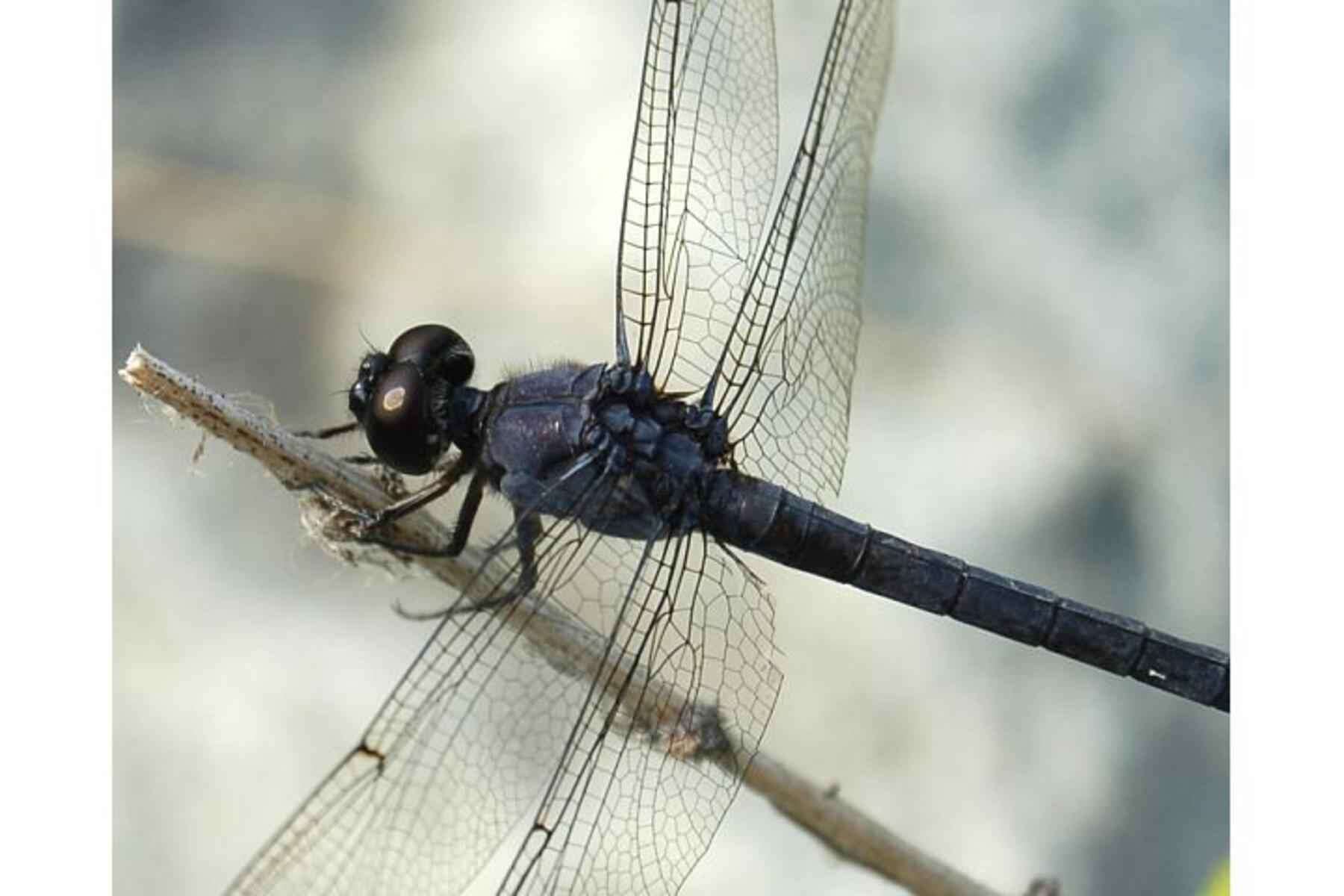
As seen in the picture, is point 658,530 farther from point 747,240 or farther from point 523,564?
point 747,240

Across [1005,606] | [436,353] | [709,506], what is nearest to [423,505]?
[436,353]

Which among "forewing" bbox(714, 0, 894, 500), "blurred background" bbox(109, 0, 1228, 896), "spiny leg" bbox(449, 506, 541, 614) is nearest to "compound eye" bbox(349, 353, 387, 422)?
"spiny leg" bbox(449, 506, 541, 614)

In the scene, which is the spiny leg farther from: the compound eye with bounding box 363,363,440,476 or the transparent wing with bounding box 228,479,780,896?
the compound eye with bounding box 363,363,440,476

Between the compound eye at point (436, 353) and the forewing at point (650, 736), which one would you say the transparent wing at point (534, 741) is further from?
the compound eye at point (436, 353)

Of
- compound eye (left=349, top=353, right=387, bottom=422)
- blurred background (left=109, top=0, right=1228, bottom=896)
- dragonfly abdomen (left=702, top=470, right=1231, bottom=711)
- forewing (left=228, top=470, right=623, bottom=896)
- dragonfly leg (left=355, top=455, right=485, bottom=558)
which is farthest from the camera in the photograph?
blurred background (left=109, top=0, right=1228, bottom=896)

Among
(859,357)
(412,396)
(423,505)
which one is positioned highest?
(859,357)
